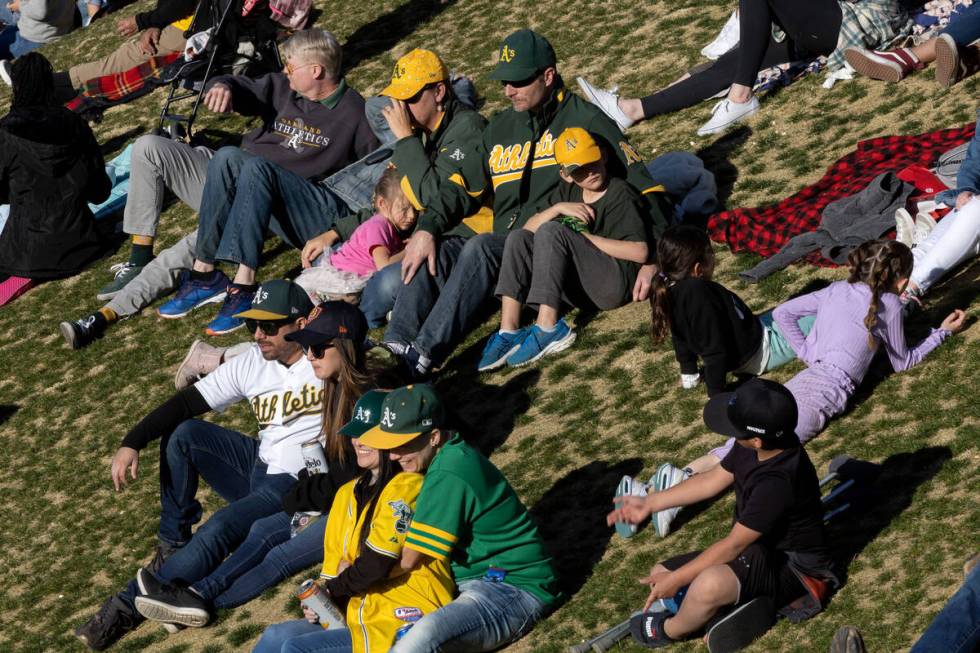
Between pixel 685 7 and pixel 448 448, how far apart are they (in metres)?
6.71

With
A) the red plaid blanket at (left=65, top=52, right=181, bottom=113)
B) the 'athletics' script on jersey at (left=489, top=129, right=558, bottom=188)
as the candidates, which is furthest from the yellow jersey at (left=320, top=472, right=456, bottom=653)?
the red plaid blanket at (left=65, top=52, right=181, bottom=113)

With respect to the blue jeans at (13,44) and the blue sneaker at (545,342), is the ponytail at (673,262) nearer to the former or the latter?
the blue sneaker at (545,342)

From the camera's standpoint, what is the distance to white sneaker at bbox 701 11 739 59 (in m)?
10.6

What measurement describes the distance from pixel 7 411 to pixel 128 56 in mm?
5182

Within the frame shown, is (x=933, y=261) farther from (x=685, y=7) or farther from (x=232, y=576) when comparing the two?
(x=685, y=7)

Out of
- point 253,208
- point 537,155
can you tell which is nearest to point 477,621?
point 537,155

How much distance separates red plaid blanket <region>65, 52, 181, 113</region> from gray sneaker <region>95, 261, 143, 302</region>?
3.80 m

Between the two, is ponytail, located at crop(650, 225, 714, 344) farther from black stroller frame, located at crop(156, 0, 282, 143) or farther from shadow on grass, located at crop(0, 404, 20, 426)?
black stroller frame, located at crop(156, 0, 282, 143)

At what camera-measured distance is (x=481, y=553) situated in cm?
613

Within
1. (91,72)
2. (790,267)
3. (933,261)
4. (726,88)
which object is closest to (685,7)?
(726,88)

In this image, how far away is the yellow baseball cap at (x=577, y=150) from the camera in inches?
313

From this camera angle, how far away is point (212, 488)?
25.8 ft

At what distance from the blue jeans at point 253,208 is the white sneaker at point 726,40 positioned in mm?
3040

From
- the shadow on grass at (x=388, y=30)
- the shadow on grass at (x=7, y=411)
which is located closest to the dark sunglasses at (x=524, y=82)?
the shadow on grass at (x=7, y=411)
